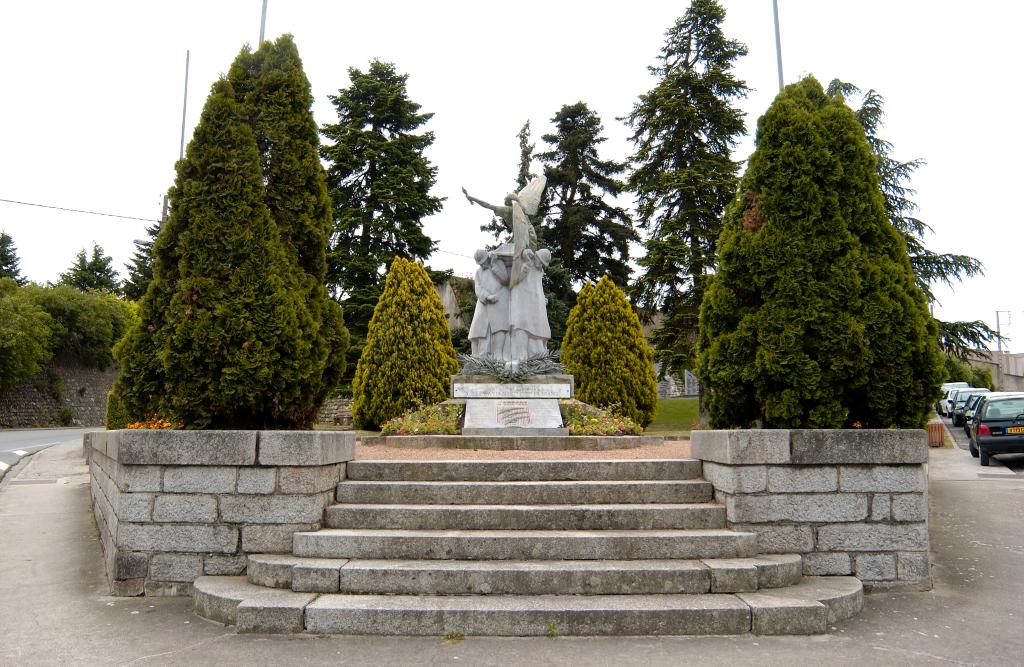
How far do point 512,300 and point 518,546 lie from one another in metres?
7.58

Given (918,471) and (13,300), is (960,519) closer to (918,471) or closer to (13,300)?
(918,471)

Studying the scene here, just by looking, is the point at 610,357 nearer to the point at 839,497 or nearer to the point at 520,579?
the point at 839,497

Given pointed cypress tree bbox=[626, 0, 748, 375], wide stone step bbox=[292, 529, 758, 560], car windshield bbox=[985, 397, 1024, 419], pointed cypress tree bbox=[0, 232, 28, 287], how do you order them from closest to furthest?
wide stone step bbox=[292, 529, 758, 560], car windshield bbox=[985, 397, 1024, 419], pointed cypress tree bbox=[626, 0, 748, 375], pointed cypress tree bbox=[0, 232, 28, 287]

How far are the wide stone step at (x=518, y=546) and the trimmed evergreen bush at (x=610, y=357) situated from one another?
10941 mm

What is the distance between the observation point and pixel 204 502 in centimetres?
489

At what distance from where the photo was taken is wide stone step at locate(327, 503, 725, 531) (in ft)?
16.5

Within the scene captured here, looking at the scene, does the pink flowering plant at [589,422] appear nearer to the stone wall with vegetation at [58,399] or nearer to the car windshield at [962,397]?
the car windshield at [962,397]

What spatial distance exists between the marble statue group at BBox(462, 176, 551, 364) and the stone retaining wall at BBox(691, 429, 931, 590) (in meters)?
7.01

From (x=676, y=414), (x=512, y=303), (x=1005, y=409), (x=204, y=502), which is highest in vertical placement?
(x=512, y=303)

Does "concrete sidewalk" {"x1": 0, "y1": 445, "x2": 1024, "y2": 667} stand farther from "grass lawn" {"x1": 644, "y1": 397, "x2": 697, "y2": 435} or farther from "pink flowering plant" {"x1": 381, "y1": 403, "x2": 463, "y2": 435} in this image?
"grass lawn" {"x1": 644, "y1": 397, "x2": 697, "y2": 435}

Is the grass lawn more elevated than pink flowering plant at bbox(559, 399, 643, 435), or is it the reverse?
pink flowering plant at bbox(559, 399, 643, 435)

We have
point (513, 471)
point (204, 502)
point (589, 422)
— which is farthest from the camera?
point (589, 422)

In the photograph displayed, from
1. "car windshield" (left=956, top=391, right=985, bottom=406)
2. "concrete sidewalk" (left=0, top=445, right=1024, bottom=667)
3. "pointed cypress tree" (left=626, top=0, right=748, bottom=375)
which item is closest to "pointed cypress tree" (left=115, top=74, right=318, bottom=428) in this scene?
"concrete sidewalk" (left=0, top=445, right=1024, bottom=667)

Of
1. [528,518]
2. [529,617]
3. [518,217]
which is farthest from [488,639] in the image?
[518,217]
